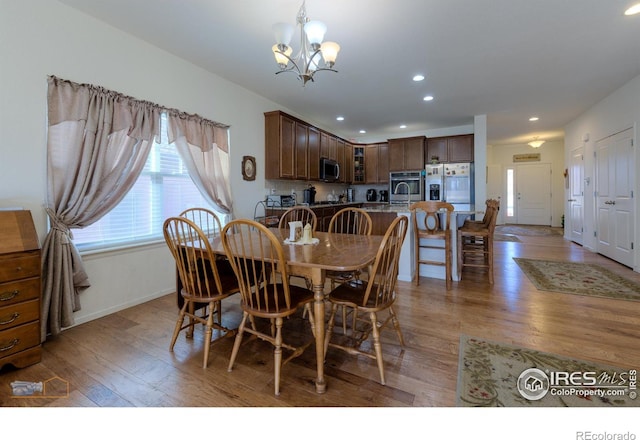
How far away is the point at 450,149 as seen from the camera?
607cm

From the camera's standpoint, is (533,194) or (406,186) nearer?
(406,186)

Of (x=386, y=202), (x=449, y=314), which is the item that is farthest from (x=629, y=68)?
(x=386, y=202)

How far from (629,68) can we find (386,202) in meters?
4.48

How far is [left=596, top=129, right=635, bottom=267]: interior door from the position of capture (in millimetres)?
3996

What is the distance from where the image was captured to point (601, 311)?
2.59 metres

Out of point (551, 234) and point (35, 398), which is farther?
point (551, 234)

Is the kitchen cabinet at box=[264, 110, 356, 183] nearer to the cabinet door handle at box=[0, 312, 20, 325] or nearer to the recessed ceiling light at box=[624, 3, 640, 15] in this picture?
the cabinet door handle at box=[0, 312, 20, 325]

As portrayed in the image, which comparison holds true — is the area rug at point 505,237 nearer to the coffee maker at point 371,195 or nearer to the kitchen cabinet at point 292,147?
the coffee maker at point 371,195

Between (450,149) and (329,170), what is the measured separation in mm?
2676

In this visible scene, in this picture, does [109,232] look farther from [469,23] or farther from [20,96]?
[469,23]

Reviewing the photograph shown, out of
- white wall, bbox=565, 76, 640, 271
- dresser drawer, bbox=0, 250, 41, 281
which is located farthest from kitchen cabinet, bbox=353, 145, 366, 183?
dresser drawer, bbox=0, 250, 41, 281

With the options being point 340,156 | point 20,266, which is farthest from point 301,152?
point 20,266

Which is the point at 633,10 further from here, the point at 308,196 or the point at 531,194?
the point at 531,194

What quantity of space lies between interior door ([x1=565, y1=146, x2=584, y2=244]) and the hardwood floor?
154 inches
